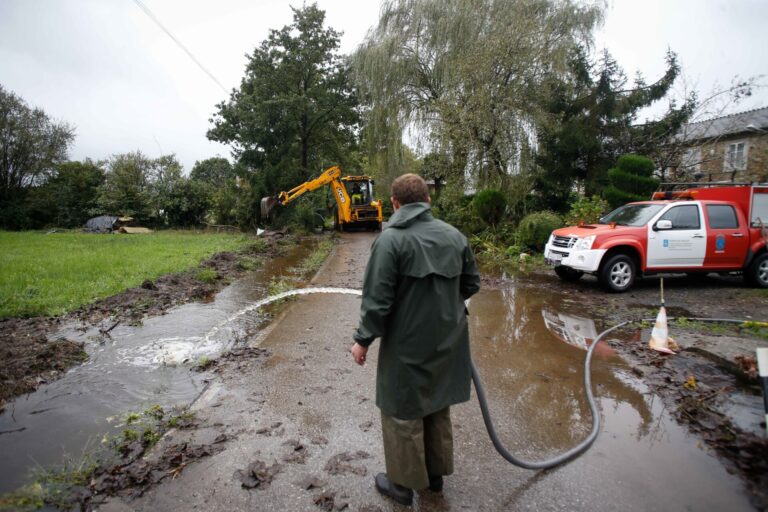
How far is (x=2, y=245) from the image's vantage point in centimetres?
1545

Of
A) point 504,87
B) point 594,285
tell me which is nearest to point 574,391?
point 594,285

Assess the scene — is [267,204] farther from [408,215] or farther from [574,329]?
[408,215]

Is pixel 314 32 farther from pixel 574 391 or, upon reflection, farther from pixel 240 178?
pixel 574 391

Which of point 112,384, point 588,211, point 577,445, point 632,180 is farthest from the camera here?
point 588,211

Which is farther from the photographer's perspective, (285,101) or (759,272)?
(285,101)

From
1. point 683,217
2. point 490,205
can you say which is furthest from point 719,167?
point 683,217

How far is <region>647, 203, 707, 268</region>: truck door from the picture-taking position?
793 centimetres

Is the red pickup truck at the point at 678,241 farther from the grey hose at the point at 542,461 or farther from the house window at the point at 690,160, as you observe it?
the house window at the point at 690,160

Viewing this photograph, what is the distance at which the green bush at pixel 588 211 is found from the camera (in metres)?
11.9

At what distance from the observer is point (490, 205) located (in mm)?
14648

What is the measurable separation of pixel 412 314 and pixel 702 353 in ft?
13.6

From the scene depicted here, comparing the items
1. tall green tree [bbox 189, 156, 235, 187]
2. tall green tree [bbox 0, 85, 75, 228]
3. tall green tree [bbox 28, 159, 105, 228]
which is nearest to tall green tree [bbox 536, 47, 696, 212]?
tall green tree [bbox 28, 159, 105, 228]

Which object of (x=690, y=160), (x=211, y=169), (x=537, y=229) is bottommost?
(x=537, y=229)

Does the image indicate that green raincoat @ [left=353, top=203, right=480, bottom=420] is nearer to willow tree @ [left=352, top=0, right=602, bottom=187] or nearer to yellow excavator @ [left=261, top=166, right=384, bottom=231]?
willow tree @ [left=352, top=0, right=602, bottom=187]
